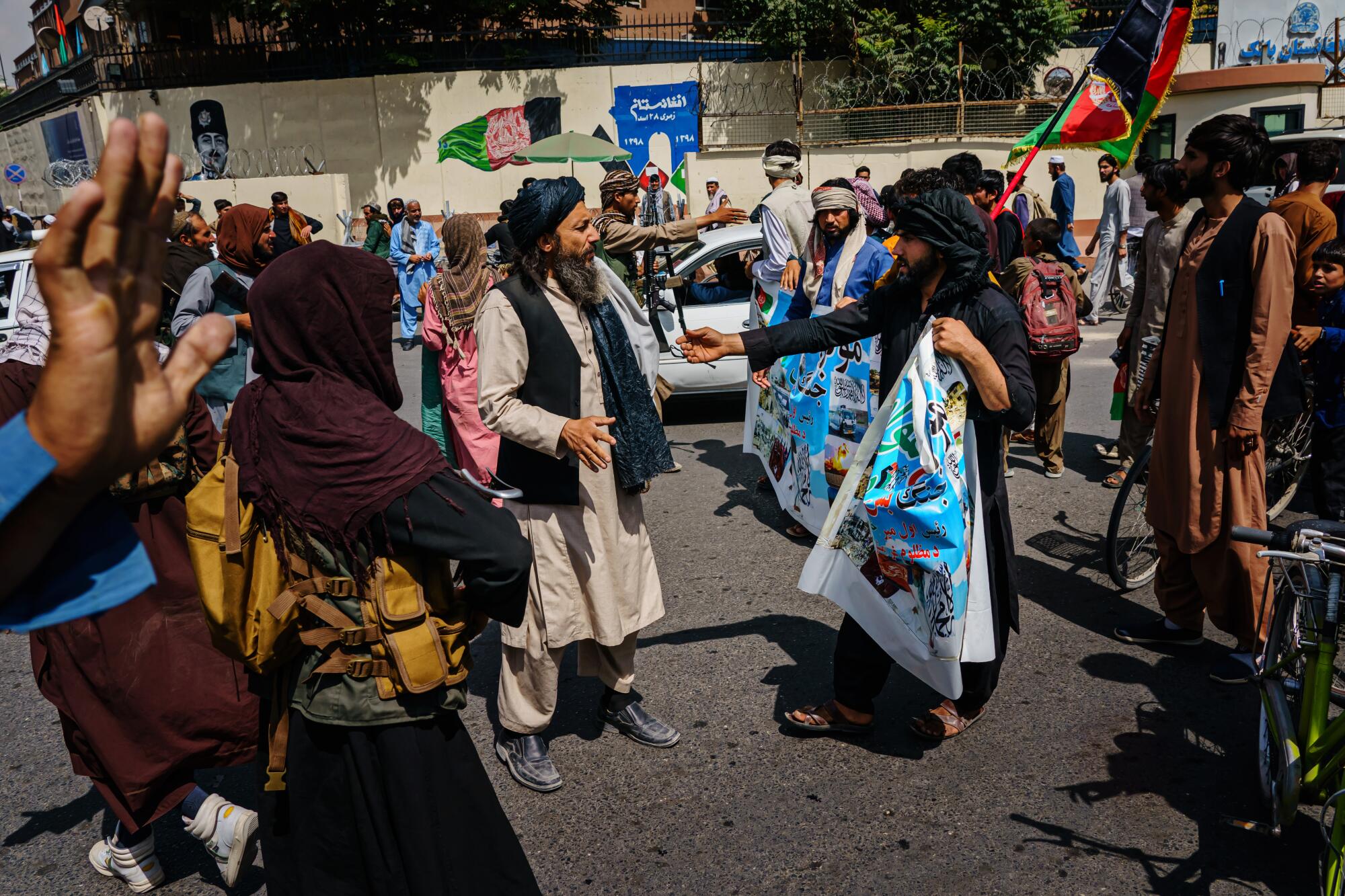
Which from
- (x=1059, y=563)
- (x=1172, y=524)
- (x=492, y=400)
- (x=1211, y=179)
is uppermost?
(x=1211, y=179)

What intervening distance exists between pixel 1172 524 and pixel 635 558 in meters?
2.29

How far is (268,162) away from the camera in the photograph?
21.0m

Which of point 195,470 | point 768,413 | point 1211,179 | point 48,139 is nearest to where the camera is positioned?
point 195,470

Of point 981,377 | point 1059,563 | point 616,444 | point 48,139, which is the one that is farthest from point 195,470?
point 48,139

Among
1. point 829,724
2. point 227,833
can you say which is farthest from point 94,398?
point 829,724

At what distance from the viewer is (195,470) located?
3270mm

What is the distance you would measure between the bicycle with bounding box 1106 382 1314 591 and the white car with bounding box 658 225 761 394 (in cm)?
425

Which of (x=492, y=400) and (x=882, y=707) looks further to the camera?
(x=882, y=707)

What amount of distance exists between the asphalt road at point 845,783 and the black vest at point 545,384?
3.63 feet

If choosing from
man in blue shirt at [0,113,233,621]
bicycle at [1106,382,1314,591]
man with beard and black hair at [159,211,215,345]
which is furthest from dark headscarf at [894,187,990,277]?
man with beard and black hair at [159,211,215,345]

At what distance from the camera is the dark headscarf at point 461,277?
5.74 metres

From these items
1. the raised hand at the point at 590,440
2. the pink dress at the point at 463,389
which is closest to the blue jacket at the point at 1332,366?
the raised hand at the point at 590,440

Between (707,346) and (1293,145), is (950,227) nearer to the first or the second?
(707,346)

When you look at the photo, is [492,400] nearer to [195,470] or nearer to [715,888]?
[195,470]
